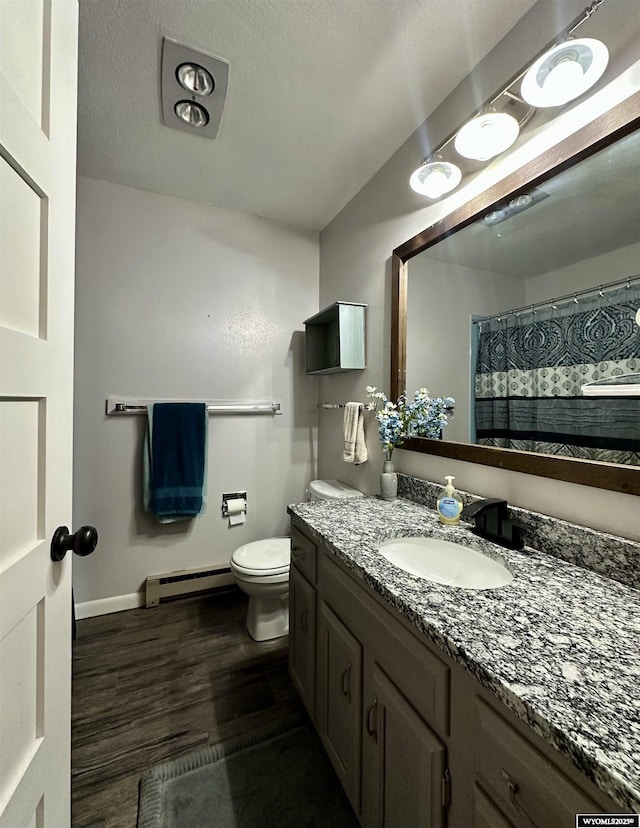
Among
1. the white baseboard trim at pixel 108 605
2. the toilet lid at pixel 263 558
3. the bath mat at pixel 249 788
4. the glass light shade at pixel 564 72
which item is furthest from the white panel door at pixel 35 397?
the white baseboard trim at pixel 108 605

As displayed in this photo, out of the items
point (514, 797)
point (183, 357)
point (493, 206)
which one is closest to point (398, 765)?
point (514, 797)

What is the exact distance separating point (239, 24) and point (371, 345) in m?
1.33

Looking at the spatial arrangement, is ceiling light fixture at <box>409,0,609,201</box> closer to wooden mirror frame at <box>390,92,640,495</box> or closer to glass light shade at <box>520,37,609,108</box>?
glass light shade at <box>520,37,609,108</box>

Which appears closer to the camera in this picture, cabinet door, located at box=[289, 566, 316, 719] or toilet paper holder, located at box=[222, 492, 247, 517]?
cabinet door, located at box=[289, 566, 316, 719]

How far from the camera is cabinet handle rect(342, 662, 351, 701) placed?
0.98m

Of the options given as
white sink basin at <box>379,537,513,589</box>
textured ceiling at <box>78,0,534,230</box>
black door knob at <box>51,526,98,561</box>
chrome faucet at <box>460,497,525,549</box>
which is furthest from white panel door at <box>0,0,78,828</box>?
chrome faucet at <box>460,497,525,549</box>

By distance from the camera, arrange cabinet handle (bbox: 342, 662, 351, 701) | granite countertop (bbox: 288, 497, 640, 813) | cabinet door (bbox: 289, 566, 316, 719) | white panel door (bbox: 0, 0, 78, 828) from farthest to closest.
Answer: cabinet door (bbox: 289, 566, 316, 719), cabinet handle (bbox: 342, 662, 351, 701), white panel door (bbox: 0, 0, 78, 828), granite countertop (bbox: 288, 497, 640, 813)

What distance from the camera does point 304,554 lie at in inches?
50.8

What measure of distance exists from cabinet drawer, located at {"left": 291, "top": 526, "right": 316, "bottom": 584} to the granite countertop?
211 millimetres

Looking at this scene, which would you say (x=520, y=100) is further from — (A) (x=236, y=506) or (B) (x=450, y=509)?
(A) (x=236, y=506)

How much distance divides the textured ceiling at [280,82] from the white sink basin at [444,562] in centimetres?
174

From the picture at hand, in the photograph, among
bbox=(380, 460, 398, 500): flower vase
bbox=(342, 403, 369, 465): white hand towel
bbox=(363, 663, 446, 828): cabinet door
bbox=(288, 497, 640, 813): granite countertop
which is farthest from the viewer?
bbox=(342, 403, 369, 465): white hand towel

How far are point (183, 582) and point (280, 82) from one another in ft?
8.55

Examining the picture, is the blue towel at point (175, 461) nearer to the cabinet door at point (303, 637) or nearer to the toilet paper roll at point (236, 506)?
the toilet paper roll at point (236, 506)
